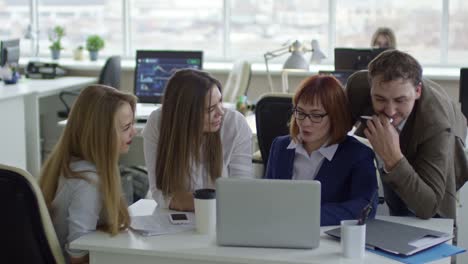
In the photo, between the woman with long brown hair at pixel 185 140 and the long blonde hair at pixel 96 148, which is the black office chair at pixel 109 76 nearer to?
the woman with long brown hair at pixel 185 140

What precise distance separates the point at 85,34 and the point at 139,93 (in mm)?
2451

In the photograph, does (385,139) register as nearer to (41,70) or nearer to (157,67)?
(157,67)

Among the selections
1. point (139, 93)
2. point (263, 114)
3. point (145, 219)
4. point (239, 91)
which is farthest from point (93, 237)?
point (239, 91)

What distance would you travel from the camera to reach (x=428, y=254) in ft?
7.52

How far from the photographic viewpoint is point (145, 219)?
2.63 metres

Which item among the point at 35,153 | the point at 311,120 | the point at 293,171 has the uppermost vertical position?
the point at 311,120

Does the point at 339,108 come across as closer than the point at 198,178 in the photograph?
Yes

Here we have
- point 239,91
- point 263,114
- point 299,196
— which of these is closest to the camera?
point 299,196

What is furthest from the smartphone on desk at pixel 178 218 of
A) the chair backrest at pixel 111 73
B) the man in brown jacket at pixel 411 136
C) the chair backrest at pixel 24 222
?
the chair backrest at pixel 111 73

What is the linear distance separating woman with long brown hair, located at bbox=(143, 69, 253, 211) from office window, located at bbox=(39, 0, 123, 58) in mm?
4885

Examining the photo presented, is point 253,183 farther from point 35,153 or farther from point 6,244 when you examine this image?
point 35,153

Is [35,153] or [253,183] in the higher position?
[253,183]

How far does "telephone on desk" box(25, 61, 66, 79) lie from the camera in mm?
7148

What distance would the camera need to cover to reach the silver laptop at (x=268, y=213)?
225 cm
